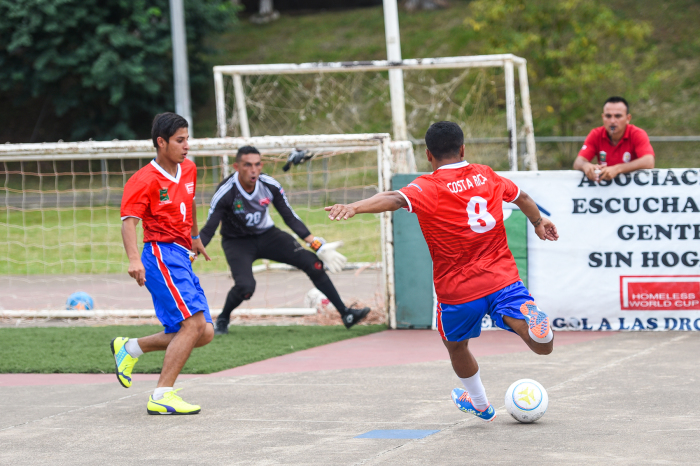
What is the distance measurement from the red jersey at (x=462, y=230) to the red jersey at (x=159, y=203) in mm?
1755

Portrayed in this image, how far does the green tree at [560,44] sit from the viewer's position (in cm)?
2186

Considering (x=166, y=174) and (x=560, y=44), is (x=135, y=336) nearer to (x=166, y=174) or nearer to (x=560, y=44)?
(x=166, y=174)

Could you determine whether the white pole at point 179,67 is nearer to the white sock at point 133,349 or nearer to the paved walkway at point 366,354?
the paved walkway at point 366,354

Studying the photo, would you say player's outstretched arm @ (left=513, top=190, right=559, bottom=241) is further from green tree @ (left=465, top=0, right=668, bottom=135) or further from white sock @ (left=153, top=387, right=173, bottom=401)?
green tree @ (left=465, top=0, right=668, bottom=135)

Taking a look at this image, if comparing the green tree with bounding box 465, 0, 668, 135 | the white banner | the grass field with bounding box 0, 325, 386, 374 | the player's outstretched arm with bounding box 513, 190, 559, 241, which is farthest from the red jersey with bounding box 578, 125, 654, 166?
the green tree with bounding box 465, 0, 668, 135

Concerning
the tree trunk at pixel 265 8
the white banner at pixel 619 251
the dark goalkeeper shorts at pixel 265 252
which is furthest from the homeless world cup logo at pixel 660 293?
the tree trunk at pixel 265 8

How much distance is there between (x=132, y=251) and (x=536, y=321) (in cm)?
257

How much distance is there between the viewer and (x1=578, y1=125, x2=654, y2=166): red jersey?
7984mm

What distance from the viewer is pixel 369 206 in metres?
4.43

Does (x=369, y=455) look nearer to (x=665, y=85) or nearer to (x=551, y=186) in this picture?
(x=551, y=186)

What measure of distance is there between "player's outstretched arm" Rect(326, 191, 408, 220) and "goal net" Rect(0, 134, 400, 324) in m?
4.01

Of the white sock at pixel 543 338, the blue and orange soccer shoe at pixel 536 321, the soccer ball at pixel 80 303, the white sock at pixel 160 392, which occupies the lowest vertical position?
the white sock at pixel 160 392

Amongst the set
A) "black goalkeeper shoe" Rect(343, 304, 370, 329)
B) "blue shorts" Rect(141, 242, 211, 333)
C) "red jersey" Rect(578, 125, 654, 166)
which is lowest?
"black goalkeeper shoe" Rect(343, 304, 370, 329)

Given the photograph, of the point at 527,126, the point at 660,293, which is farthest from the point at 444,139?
the point at 527,126
